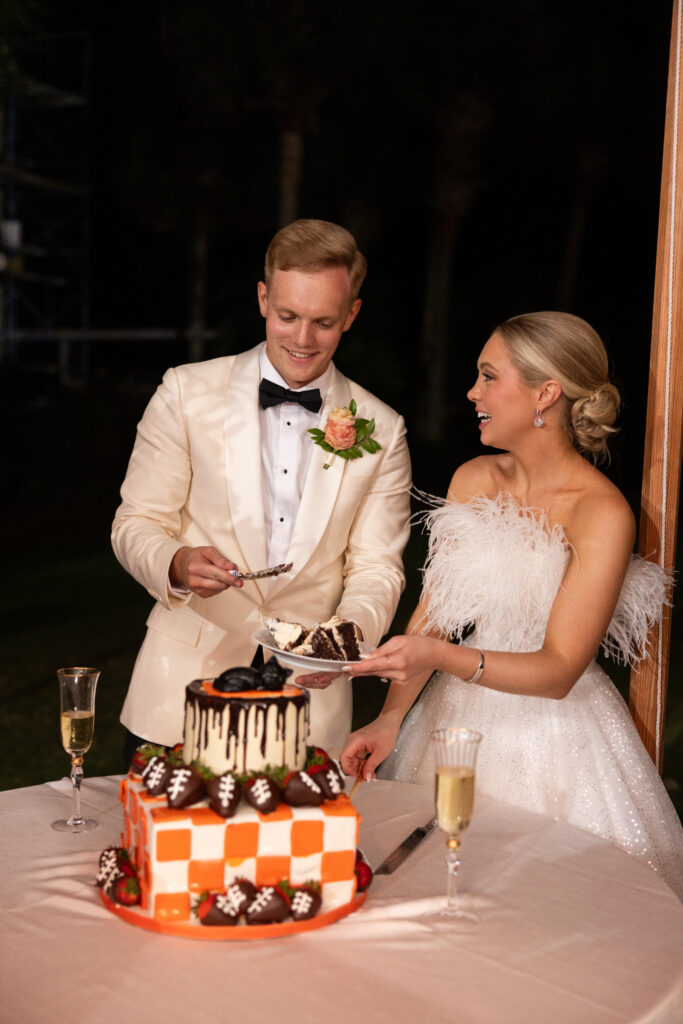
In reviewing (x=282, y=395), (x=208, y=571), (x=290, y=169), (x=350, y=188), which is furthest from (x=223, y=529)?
(x=350, y=188)

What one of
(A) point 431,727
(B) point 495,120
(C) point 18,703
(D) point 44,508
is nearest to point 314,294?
(A) point 431,727

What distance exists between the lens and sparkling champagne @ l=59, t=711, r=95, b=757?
2234 mm

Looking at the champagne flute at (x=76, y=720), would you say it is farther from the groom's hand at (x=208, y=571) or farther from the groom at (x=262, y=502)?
the groom at (x=262, y=502)

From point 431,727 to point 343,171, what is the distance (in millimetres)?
15601

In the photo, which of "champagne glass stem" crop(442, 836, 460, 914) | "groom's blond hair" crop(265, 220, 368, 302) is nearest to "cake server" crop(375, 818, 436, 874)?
"champagne glass stem" crop(442, 836, 460, 914)

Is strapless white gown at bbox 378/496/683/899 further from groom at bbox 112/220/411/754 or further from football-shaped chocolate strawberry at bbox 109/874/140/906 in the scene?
football-shaped chocolate strawberry at bbox 109/874/140/906

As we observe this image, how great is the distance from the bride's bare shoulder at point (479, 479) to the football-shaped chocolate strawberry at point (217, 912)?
1.66 meters

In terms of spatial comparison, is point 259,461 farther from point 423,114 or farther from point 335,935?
point 423,114

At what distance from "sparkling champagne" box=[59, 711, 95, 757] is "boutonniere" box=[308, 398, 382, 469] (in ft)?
3.54

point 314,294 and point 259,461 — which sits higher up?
point 314,294

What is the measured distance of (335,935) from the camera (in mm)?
1772

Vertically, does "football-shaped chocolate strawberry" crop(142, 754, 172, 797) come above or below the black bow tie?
below

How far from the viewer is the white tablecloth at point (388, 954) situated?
1.57 metres

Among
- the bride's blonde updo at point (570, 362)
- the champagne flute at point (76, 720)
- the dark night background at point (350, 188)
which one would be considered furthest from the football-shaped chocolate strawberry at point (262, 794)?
the dark night background at point (350, 188)
